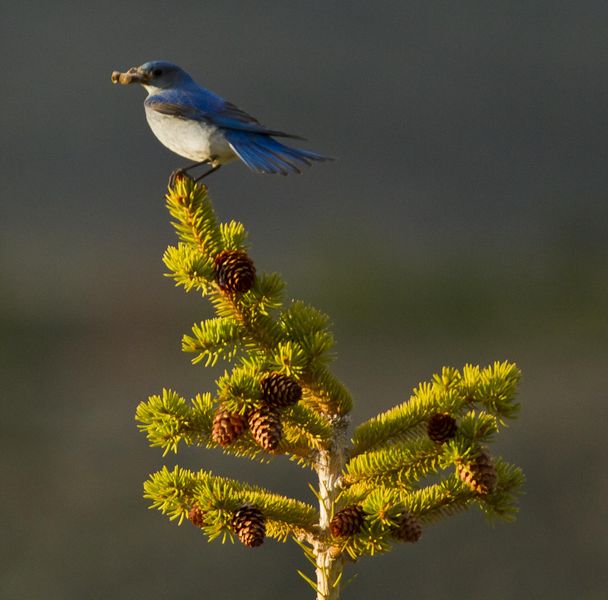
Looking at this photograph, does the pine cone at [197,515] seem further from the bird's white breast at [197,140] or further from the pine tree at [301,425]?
the bird's white breast at [197,140]

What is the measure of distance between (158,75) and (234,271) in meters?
0.70

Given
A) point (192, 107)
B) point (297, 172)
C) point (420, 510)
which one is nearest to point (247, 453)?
point (420, 510)

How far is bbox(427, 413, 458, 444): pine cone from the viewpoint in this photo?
0.94m

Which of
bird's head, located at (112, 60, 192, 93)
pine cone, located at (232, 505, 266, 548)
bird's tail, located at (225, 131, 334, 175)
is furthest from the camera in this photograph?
bird's head, located at (112, 60, 192, 93)

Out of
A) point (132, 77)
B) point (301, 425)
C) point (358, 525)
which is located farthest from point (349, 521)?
point (132, 77)

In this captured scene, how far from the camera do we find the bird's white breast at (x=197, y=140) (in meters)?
1.42

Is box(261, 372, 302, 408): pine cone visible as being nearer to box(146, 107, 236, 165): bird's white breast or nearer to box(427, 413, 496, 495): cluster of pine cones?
box(427, 413, 496, 495): cluster of pine cones

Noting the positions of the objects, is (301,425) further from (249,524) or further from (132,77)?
(132,77)

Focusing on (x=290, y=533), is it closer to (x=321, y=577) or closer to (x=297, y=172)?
(x=321, y=577)

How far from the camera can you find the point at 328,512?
1.00 meters

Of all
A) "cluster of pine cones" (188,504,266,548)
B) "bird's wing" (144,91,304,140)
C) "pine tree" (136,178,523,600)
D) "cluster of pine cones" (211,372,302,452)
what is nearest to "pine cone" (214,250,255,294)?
"pine tree" (136,178,523,600)

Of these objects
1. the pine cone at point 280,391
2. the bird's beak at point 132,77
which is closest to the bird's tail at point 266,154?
the bird's beak at point 132,77

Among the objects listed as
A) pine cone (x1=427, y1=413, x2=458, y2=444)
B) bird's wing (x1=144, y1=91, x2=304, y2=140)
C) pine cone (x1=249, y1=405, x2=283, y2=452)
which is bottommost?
pine cone (x1=249, y1=405, x2=283, y2=452)

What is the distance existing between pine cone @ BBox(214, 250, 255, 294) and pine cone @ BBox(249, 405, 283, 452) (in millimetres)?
143
